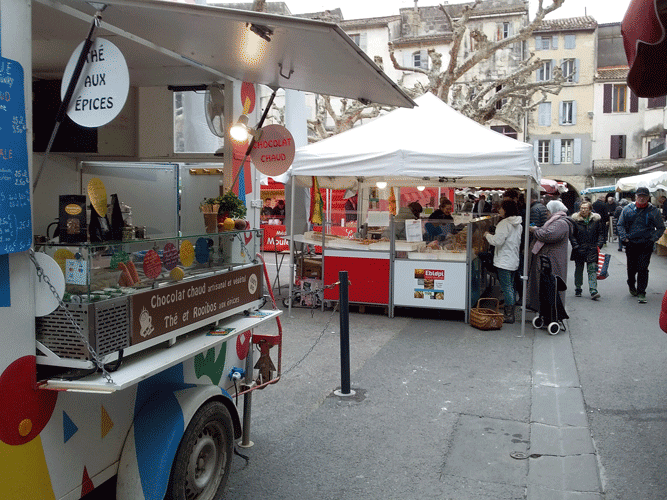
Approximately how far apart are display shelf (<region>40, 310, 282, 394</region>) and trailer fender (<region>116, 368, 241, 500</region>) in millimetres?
282

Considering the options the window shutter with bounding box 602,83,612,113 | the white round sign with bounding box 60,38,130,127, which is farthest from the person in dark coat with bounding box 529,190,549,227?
the window shutter with bounding box 602,83,612,113

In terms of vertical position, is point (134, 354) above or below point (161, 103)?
below

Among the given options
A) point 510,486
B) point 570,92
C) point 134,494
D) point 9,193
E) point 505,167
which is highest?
point 570,92

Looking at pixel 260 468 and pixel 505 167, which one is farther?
pixel 505 167

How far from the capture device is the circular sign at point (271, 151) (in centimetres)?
466

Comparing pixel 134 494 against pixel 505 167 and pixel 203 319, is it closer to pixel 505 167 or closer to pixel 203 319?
pixel 203 319

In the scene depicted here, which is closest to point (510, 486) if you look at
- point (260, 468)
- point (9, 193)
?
point (260, 468)

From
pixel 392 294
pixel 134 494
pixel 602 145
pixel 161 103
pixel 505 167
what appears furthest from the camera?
pixel 602 145

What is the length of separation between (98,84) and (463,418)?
3970 mm

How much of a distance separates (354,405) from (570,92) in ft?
144

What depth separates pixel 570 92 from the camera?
44.0 m

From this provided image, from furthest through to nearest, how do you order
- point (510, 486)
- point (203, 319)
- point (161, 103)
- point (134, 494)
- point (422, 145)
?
point (422, 145) < point (161, 103) < point (510, 486) < point (203, 319) < point (134, 494)

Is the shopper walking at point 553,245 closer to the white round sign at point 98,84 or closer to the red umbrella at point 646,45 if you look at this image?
the red umbrella at point 646,45

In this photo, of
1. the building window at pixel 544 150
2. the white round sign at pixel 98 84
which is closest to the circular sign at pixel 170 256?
the white round sign at pixel 98 84
